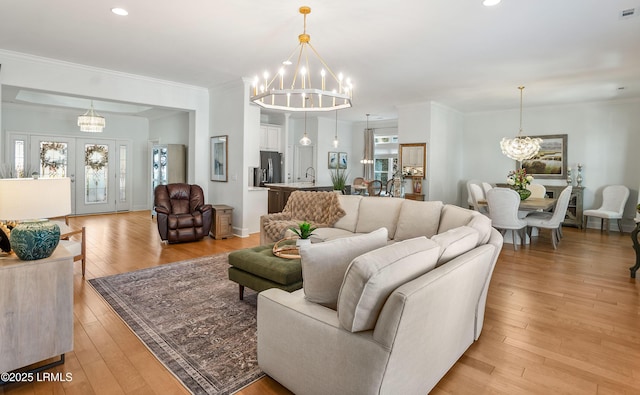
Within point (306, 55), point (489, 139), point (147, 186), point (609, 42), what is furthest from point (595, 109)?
point (147, 186)

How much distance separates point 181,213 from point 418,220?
4146 mm

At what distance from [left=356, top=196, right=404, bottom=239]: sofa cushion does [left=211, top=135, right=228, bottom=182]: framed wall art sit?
3.14 metres

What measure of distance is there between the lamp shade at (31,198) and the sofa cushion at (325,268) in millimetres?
1595

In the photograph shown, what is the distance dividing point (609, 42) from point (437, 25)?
2.18m

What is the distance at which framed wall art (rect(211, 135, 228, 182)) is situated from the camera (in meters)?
6.67

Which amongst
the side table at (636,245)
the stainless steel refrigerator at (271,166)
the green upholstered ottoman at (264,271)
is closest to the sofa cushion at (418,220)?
the green upholstered ottoman at (264,271)

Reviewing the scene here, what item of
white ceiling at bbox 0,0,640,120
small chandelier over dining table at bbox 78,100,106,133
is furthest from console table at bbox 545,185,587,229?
small chandelier over dining table at bbox 78,100,106,133

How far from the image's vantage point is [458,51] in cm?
454

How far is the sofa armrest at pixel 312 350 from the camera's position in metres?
1.63

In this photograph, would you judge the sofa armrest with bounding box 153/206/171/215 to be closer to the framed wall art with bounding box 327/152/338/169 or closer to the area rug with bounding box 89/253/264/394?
the area rug with bounding box 89/253/264/394

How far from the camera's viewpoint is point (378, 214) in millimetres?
4512

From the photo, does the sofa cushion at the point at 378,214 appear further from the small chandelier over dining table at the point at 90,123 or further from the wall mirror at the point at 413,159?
the small chandelier over dining table at the point at 90,123

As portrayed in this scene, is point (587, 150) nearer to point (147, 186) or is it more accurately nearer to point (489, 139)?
point (489, 139)

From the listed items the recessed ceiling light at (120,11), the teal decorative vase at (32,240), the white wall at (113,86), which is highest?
the recessed ceiling light at (120,11)
